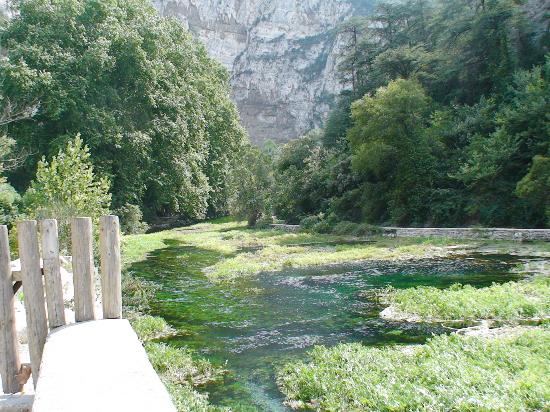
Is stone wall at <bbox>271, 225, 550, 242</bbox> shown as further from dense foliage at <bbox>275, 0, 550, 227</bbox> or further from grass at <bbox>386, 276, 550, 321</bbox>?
grass at <bbox>386, 276, 550, 321</bbox>

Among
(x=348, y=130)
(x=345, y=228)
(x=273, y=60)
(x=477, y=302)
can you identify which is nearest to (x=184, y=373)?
(x=477, y=302)

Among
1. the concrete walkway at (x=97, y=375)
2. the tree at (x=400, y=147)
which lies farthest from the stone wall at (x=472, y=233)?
the concrete walkway at (x=97, y=375)

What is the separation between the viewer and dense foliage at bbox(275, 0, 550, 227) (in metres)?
26.7

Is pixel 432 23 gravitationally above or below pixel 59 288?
above

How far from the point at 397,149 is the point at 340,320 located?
2250 cm

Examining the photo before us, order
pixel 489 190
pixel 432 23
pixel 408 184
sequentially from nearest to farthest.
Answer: pixel 489 190 → pixel 408 184 → pixel 432 23

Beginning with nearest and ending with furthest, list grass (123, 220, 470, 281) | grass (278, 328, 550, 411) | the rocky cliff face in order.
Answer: grass (278, 328, 550, 411)
grass (123, 220, 470, 281)
the rocky cliff face

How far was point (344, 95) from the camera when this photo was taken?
155 feet

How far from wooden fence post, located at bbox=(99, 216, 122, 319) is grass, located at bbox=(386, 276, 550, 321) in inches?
304

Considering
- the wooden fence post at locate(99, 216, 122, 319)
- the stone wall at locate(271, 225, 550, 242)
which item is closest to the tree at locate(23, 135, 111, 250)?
the wooden fence post at locate(99, 216, 122, 319)

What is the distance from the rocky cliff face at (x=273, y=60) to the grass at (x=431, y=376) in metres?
83.4

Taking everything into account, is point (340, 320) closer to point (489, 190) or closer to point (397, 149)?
point (489, 190)

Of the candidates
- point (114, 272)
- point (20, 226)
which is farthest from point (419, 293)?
point (20, 226)

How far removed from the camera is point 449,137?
3262 cm
